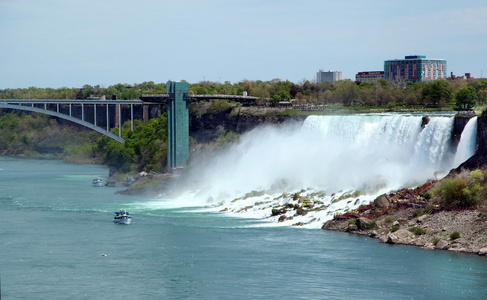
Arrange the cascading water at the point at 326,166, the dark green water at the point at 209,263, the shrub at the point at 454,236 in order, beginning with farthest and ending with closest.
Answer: the cascading water at the point at 326,166 → the shrub at the point at 454,236 → the dark green water at the point at 209,263

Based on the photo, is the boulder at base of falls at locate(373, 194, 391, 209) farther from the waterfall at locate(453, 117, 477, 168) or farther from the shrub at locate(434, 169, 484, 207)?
the waterfall at locate(453, 117, 477, 168)

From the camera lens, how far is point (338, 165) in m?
50.0

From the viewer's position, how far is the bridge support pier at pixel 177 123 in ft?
220

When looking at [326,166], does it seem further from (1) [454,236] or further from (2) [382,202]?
(1) [454,236]

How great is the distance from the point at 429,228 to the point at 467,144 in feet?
28.1

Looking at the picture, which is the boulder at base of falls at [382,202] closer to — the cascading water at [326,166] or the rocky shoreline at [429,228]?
the rocky shoreline at [429,228]

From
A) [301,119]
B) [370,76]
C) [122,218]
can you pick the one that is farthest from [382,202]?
[370,76]

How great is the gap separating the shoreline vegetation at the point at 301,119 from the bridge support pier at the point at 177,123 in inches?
60.4

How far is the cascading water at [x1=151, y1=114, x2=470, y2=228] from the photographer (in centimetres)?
4369

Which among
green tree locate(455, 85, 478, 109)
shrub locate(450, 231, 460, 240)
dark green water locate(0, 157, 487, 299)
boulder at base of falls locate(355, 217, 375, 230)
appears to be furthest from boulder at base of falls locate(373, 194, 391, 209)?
green tree locate(455, 85, 478, 109)

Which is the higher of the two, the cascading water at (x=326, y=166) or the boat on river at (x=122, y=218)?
the cascading water at (x=326, y=166)

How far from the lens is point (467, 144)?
138 feet

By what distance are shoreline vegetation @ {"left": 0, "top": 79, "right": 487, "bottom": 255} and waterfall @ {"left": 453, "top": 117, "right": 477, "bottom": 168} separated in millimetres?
2354

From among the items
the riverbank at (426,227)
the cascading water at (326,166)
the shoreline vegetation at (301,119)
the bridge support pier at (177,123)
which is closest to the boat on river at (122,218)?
the cascading water at (326,166)
